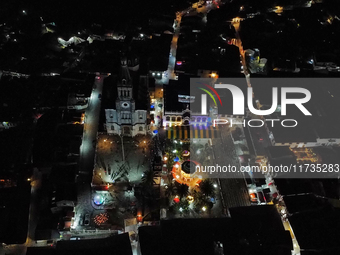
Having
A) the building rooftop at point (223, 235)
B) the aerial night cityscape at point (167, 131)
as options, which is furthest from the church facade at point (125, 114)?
the building rooftop at point (223, 235)

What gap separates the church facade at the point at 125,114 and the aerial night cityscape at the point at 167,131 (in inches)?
11.6

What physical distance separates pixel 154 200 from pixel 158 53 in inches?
1647

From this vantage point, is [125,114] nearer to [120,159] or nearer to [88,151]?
[120,159]

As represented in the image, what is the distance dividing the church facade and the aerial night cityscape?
0.30 meters

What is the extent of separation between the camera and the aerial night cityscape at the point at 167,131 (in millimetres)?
40812

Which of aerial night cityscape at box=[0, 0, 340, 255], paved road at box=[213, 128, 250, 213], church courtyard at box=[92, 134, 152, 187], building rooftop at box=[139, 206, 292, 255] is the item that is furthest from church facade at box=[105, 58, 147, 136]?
building rooftop at box=[139, 206, 292, 255]

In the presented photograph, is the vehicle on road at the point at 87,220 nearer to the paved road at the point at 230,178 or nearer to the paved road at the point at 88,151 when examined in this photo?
the paved road at the point at 88,151

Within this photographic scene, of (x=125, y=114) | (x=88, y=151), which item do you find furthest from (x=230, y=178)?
(x=88, y=151)

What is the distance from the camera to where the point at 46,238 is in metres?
40.5

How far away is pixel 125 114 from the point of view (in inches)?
2071

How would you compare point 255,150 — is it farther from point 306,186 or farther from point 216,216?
point 216,216

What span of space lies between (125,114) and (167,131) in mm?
10307


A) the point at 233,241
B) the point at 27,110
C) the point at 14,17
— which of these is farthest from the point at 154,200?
the point at 14,17

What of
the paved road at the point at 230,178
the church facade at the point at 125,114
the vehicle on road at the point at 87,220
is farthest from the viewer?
the paved road at the point at 230,178
